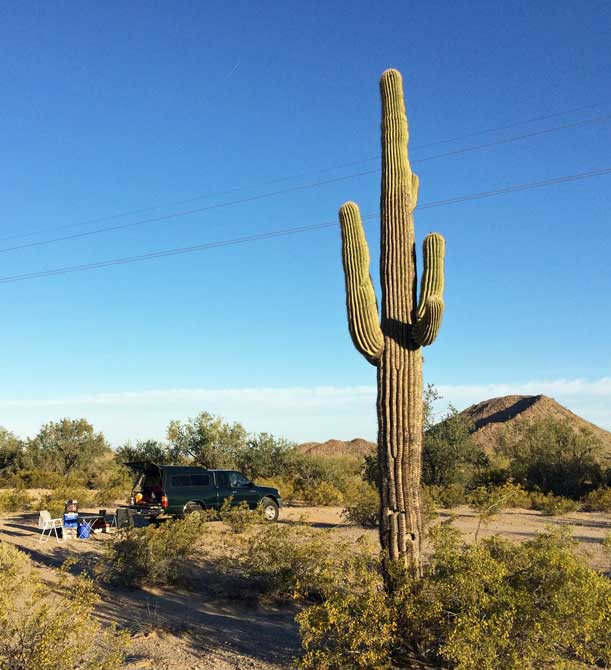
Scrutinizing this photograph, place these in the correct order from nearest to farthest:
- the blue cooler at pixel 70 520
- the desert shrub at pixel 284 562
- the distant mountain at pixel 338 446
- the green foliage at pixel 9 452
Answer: the desert shrub at pixel 284 562 < the blue cooler at pixel 70 520 < the green foliage at pixel 9 452 < the distant mountain at pixel 338 446

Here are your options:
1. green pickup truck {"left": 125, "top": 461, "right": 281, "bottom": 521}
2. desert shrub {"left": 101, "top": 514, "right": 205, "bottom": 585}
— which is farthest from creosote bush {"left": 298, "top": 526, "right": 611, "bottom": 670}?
green pickup truck {"left": 125, "top": 461, "right": 281, "bottom": 521}


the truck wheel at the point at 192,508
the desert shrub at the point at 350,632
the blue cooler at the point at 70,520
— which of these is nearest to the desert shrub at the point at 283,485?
the truck wheel at the point at 192,508

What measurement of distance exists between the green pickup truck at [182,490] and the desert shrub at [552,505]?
9.48 m

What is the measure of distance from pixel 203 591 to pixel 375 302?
18.6ft

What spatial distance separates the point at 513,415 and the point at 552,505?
54511 mm

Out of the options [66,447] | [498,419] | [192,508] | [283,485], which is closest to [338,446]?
[498,419]

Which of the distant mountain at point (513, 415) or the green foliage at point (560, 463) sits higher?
the distant mountain at point (513, 415)

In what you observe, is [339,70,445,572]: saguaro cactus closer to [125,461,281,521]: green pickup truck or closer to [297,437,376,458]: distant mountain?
[125,461,281,521]: green pickup truck

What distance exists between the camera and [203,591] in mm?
9820

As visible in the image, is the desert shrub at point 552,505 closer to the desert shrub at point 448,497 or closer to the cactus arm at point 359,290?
the desert shrub at point 448,497

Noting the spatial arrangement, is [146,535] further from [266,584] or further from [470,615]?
[470,615]

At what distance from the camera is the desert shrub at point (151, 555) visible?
9977 mm

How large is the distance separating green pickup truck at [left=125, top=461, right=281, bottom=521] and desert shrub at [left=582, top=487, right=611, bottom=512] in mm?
12164

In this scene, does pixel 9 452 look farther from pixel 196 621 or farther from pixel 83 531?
pixel 196 621
